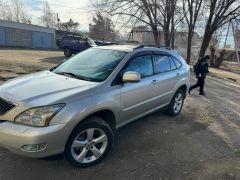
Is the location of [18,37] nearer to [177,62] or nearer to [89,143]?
[177,62]

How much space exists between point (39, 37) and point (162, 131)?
121 feet

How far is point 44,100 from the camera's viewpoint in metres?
3.47

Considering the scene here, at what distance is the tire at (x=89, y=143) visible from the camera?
12.1 ft

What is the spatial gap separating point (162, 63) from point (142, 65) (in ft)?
2.77

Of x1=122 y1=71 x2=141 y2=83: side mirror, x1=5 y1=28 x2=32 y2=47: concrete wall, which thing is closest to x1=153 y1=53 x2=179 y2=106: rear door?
x1=122 y1=71 x2=141 y2=83: side mirror

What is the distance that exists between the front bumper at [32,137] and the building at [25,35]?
34922 mm

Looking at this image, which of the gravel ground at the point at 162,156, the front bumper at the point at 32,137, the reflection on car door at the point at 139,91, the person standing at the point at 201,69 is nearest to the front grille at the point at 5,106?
the front bumper at the point at 32,137

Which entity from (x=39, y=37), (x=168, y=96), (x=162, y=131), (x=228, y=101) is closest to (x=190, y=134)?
(x=162, y=131)

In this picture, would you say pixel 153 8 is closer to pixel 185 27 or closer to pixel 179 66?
pixel 185 27

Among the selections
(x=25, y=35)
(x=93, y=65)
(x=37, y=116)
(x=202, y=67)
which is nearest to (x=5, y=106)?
(x=37, y=116)

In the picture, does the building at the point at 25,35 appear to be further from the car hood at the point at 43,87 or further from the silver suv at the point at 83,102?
the car hood at the point at 43,87

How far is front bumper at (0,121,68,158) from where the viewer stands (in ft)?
10.7

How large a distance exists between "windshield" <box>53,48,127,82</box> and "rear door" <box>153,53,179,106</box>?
102 centimetres

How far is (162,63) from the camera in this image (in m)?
5.71
